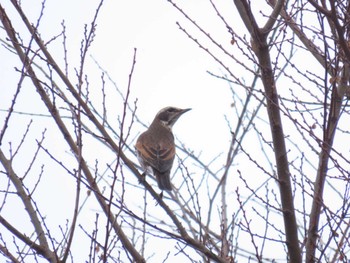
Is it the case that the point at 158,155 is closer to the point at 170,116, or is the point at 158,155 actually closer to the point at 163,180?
the point at 163,180

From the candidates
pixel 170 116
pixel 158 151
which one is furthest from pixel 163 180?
pixel 170 116

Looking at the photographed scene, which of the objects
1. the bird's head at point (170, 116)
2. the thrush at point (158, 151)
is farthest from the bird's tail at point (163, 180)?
the bird's head at point (170, 116)

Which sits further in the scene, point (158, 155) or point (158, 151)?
→ point (158, 151)

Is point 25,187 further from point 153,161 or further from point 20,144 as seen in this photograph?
point 153,161

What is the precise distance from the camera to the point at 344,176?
15.5ft

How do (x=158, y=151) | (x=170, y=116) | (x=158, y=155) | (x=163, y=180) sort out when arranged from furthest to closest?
(x=170, y=116)
(x=158, y=151)
(x=158, y=155)
(x=163, y=180)

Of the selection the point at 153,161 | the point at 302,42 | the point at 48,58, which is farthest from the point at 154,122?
the point at 48,58

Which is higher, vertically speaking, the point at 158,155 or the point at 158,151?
the point at 158,151

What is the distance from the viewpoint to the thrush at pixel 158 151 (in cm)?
837

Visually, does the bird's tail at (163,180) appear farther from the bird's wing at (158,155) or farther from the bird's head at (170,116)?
the bird's head at (170,116)

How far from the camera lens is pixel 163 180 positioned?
27.1 feet

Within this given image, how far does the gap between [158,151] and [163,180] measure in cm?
65

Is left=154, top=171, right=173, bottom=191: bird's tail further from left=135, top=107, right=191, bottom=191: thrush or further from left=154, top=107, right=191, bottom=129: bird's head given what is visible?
left=154, top=107, right=191, bottom=129: bird's head

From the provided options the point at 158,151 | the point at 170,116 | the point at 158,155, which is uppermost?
the point at 170,116
